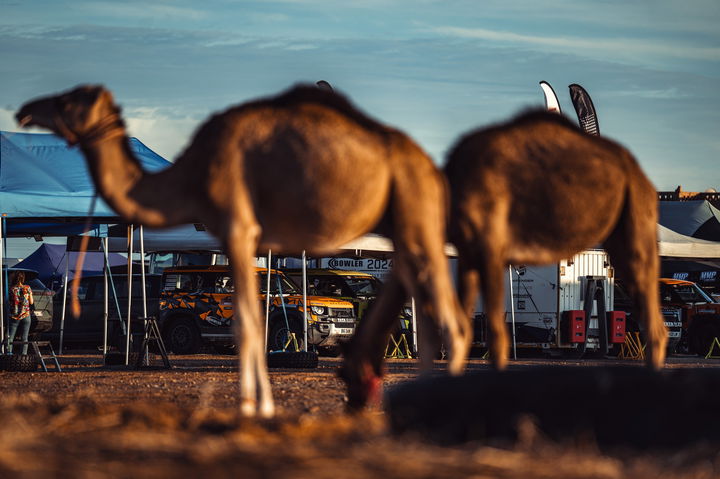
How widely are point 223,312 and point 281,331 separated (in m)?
2.03

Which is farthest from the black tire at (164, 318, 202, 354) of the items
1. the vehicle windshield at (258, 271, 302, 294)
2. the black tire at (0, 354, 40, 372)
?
the black tire at (0, 354, 40, 372)

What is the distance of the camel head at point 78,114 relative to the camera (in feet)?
24.3

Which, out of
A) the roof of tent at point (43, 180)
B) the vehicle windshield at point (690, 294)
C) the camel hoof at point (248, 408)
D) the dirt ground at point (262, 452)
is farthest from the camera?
the vehicle windshield at point (690, 294)

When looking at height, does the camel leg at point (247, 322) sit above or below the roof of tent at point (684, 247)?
below

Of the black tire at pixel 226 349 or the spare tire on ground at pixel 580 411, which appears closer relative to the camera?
the spare tire on ground at pixel 580 411

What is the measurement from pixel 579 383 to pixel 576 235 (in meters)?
2.64

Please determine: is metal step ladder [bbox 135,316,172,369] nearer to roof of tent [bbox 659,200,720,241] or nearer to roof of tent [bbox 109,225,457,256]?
roof of tent [bbox 109,225,457,256]

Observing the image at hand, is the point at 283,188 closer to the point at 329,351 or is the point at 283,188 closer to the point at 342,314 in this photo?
the point at 342,314

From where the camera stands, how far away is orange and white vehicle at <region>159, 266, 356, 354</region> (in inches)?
1017

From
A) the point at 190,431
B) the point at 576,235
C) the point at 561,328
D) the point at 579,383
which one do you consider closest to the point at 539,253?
the point at 576,235

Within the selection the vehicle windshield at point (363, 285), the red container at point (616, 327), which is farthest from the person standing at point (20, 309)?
A: the red container at point (616, 327)

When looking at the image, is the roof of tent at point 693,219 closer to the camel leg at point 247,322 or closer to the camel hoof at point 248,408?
the camel leg at point 247,322

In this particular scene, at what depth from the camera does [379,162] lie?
705 centimetres

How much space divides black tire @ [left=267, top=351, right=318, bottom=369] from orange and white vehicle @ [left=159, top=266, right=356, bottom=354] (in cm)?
476
